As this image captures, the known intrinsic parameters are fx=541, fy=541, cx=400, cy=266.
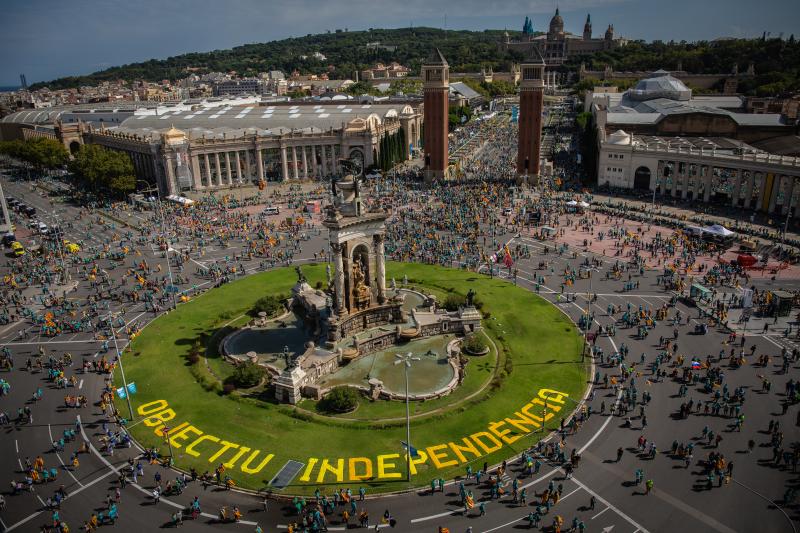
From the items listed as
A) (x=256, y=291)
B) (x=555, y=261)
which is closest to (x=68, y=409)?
(x=256, y=291)

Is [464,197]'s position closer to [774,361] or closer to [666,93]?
[774,361]

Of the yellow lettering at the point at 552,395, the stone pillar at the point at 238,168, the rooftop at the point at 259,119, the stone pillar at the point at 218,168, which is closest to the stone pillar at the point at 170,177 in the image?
the stone pillar at the point at 218,168

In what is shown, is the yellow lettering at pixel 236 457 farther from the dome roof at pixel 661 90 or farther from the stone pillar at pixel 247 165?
the dome roof at pixel 661 90

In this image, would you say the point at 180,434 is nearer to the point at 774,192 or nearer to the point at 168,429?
the point at 168,429

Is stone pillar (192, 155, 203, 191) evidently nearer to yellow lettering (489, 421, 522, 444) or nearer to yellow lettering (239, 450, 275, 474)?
yellow lettering (239, 450, 275, 474)

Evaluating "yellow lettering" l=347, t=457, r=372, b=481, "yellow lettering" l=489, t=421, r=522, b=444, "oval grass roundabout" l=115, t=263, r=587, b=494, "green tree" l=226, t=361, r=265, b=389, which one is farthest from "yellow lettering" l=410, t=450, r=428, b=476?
"green tree" l=226, t=361, r=265, b=389

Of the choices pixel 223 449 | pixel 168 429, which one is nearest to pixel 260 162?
pixel 168 429
